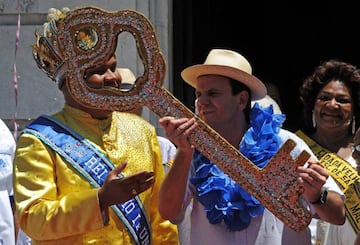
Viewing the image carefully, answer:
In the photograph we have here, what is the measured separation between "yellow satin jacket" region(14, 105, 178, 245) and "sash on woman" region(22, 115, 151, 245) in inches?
0.8

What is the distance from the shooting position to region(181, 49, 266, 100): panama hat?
4367 millimetres

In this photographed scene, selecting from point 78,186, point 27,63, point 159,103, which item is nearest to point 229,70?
point 159,103

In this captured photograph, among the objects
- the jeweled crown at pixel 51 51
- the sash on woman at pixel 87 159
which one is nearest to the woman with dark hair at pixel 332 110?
the sash on woman at pixel 87 159

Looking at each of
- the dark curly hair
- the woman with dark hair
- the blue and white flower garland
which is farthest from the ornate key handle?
the dark curly hair

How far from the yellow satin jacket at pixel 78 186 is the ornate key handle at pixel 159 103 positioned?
31 cm

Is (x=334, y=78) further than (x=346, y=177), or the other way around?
(x=334, y=78)

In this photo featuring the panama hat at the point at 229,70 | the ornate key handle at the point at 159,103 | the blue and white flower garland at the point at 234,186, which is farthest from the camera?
the panama hat at the point at 229,70

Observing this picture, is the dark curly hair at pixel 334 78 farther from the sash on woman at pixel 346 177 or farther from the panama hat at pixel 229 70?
the panama hat at pixel 229 70

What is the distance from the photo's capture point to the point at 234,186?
4312mm

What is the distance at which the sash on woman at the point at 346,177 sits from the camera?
5039mm

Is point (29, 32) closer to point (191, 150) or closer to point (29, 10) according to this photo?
point (29, 10)

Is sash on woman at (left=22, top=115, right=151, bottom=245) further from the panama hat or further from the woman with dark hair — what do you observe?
the woman with dark hair

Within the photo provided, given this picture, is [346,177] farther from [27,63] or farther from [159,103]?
[27,63]

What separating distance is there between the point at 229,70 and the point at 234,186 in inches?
17.0
